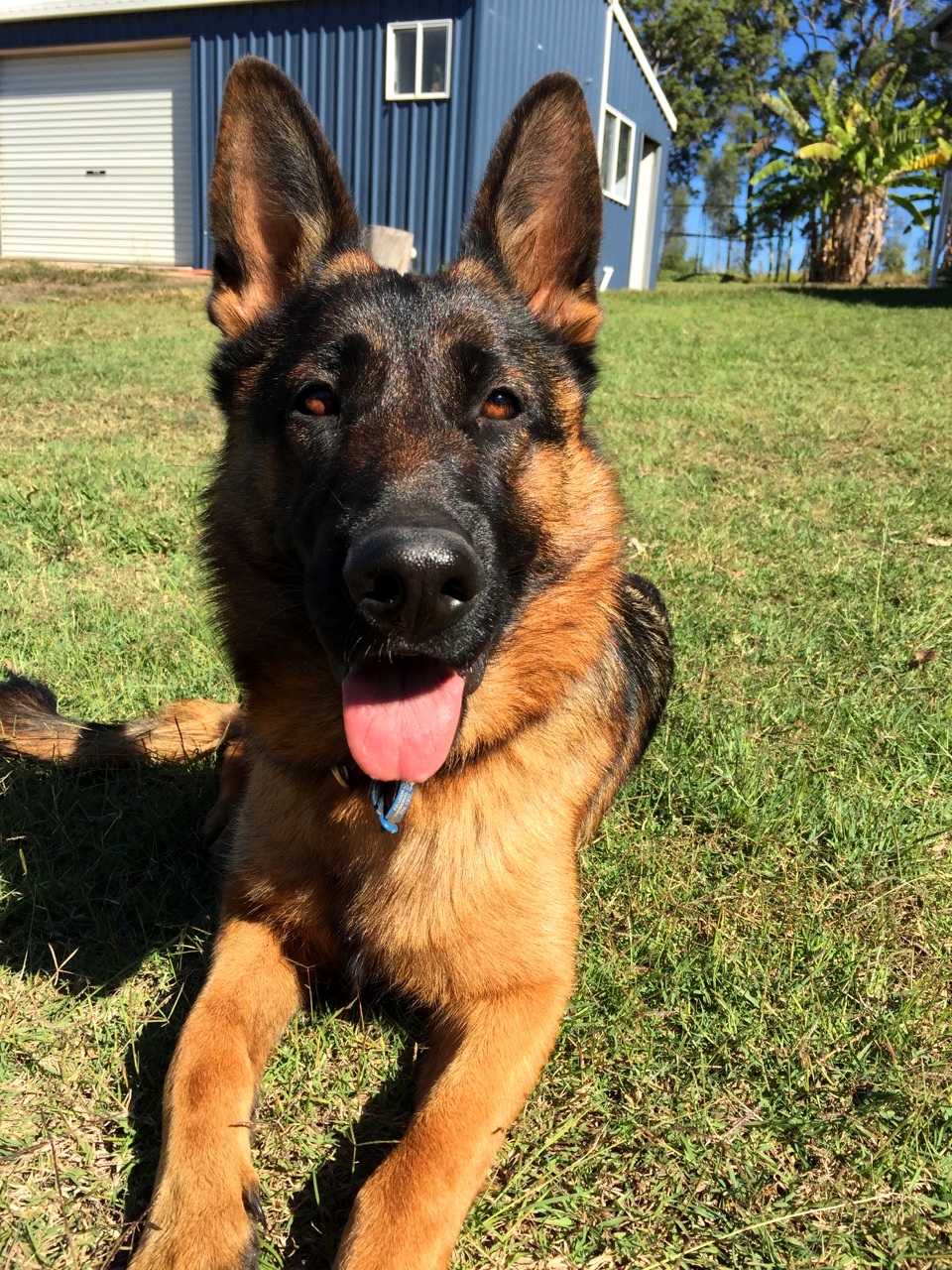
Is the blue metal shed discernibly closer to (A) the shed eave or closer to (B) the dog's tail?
(A) the shed eave

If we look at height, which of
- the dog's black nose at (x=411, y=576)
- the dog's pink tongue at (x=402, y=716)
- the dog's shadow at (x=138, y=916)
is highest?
the dog's black nose at (x=411, y=576)

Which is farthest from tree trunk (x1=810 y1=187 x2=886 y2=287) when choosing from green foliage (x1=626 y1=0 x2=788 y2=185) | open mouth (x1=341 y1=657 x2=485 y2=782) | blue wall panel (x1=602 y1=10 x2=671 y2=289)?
open mouth (x1=341 y1=657 x2=485 y2=782)

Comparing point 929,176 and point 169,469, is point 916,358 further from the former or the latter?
point 929,176

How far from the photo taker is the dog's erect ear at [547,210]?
295 cm

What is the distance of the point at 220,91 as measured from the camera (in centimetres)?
2023

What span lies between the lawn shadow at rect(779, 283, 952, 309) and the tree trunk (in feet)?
15.0

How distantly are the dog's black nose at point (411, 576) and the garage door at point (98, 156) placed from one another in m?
23.2

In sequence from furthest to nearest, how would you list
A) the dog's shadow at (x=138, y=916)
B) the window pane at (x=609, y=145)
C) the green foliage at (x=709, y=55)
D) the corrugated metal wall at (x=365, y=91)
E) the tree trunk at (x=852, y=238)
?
the green foliage at (x=709, y=55) → the tree trunk at (x=852, y=238) → the window pane at (x=609, y=145) → the corrugated metal wall at (x=365, y=91) → the dog's shadow at (x=138, y=916)

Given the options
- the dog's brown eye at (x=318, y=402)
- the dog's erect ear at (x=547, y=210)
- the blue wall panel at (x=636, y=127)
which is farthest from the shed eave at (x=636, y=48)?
the dog's brown eye at (x=318, y=402)

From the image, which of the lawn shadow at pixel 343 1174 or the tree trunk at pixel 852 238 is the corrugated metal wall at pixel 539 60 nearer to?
the tree trunk at pixel 852 238

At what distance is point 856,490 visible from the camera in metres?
7.07

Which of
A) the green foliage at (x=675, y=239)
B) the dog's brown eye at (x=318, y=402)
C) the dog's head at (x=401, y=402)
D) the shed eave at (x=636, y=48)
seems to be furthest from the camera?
the green foliage at (x=675, y=239)

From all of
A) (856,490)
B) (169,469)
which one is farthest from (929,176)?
(169,469)

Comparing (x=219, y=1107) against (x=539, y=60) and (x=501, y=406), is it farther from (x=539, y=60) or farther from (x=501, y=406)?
(x=539, y=60)
